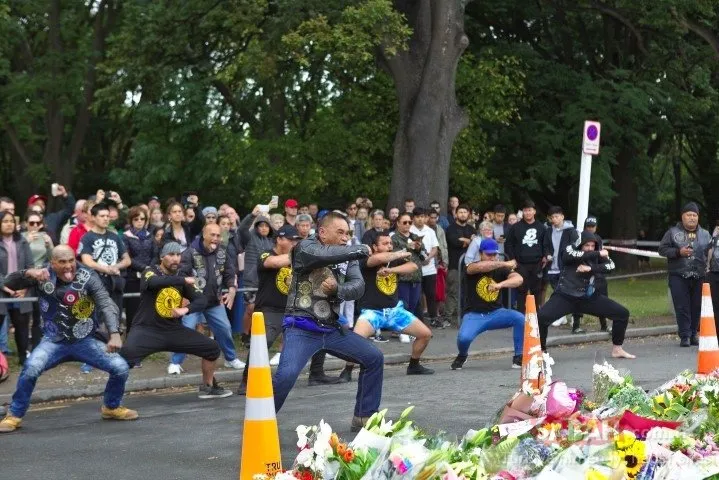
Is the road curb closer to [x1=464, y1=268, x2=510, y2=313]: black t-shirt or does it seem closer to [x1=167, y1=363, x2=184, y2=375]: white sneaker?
[x1=167, y1=363, x2=184, y2=375]: white sneaker

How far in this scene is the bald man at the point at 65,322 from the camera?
437 inches

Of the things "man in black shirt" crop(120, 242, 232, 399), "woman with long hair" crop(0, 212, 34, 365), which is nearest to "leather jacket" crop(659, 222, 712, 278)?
"man in black shirt" crop(120, 242, 232, 399)

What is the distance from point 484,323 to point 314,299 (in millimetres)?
5340

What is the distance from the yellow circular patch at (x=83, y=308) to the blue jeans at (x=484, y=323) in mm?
4969

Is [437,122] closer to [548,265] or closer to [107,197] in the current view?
[548,265]

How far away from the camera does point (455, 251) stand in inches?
815

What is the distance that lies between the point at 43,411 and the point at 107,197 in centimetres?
481

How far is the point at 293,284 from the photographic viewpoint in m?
9.96

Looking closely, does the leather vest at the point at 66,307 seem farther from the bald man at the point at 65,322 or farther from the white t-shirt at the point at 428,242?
the white t-shirt at the point at 428,242

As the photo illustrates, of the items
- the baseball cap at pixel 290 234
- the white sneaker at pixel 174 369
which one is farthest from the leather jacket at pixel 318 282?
the white sneaker at pixel 174 369

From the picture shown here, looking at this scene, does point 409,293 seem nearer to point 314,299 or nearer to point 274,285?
point 274,285

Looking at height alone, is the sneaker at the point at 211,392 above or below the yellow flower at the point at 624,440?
below

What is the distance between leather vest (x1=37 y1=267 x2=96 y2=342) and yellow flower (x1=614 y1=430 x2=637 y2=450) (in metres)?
6.35

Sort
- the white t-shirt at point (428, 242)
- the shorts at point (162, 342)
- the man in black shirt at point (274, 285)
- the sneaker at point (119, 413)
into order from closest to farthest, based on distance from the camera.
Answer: the sneaker at point (119, 413)
the shorts at point (162, 342)
the man in black shirt at point (274, 285)
the white t-shirt at point (428, 242)
